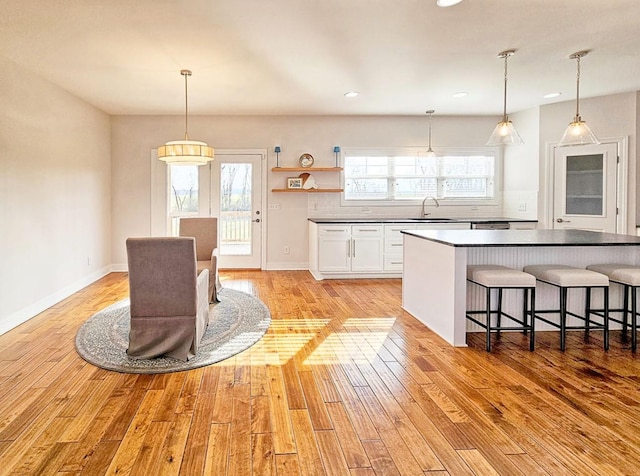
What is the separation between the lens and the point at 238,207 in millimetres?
7801

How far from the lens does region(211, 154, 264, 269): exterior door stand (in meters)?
7.73

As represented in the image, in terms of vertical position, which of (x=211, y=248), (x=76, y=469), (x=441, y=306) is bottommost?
(x=76, y=469)

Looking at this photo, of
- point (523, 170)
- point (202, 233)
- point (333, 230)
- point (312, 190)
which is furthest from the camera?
point (312, 190)

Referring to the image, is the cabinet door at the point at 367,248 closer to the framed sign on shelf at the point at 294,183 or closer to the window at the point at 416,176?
the window at the point at 416,176

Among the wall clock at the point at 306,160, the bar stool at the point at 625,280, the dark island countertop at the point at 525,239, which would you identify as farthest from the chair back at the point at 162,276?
the wall clock at the point at 306,160

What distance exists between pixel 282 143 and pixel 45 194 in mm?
3655

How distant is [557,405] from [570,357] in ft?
3.30

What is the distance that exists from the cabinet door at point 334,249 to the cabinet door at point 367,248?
0.09 metres

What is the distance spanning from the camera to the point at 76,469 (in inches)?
80.0

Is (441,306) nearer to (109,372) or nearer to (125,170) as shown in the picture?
(109,372)

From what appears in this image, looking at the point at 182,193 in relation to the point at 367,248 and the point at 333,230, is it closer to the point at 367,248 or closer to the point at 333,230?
the point at 333,230

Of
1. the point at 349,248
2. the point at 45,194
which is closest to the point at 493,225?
the point at 349,248

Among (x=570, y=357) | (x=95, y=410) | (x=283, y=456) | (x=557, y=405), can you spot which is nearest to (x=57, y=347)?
(x=95, y=410)

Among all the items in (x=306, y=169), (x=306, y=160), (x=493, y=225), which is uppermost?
(x=306, y=160)
